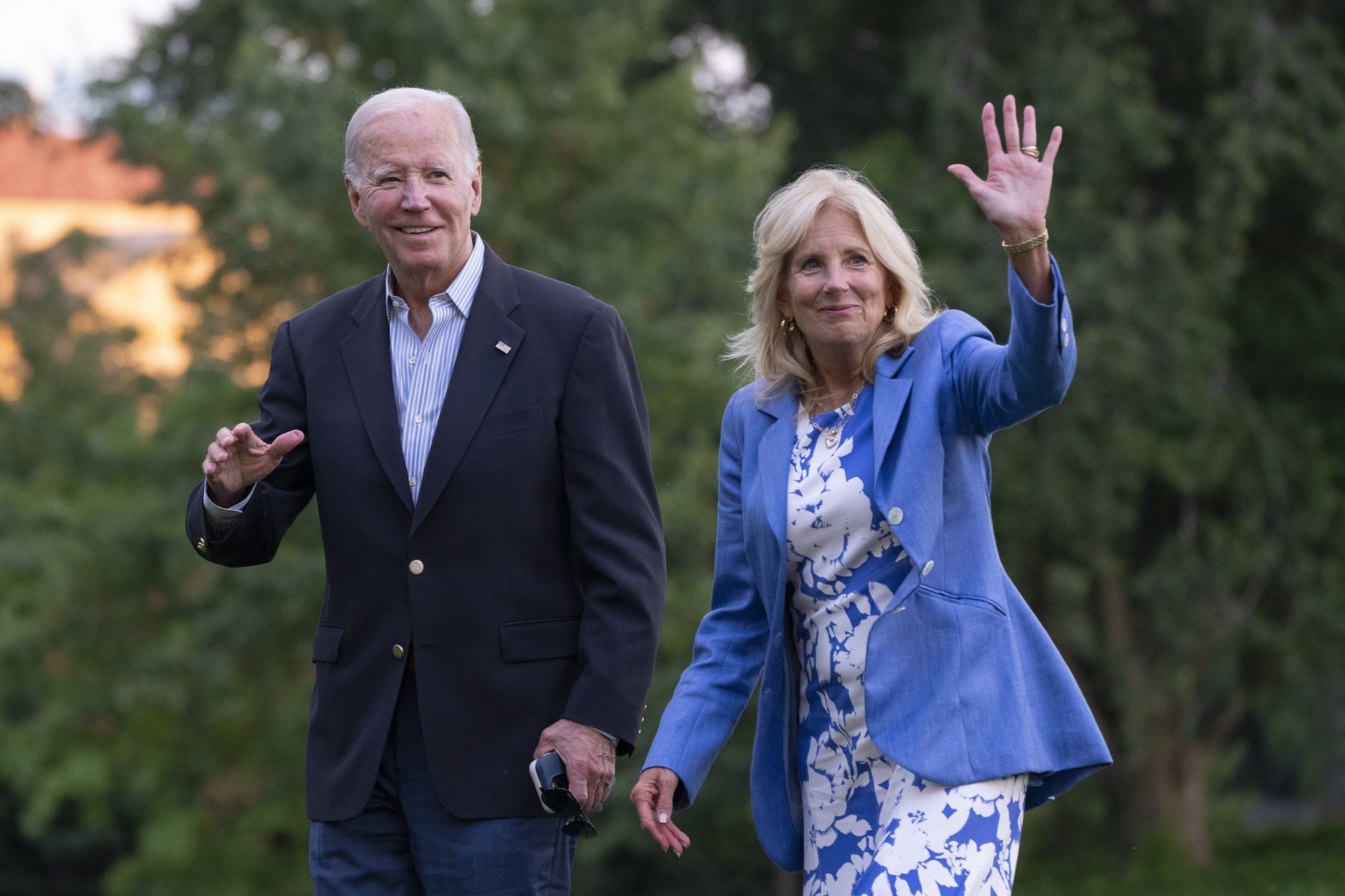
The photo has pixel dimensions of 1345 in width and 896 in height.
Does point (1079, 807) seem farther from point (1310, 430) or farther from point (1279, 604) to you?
point (1310, 430)

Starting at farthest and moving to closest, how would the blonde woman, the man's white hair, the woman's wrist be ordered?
the man's white hair
the blonde woman
the woman's wrist

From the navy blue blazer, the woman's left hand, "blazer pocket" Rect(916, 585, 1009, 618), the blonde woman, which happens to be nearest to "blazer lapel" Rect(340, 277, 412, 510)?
the navy blue blazer

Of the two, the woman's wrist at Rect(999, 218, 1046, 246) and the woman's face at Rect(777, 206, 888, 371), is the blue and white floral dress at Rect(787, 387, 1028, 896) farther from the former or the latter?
the woman's wrist at Rect(999, 218, 1046, 246)

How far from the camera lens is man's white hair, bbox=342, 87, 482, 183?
11.3 feet

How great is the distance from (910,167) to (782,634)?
11381 mm

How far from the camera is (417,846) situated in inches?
130

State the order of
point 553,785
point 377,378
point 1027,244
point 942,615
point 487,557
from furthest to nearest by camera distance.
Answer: point 377,378 → point 487,557 → point 553,785 → point 942,615 → point 1027,244

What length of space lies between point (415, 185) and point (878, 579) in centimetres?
122

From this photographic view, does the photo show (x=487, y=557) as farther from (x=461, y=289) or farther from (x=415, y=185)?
(x=415, y=185)

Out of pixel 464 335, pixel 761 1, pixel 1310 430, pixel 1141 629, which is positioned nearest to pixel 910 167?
pixel 761 1

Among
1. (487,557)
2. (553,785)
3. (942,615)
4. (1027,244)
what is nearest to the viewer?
(1027,244)

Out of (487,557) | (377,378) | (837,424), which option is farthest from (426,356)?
(837,424)

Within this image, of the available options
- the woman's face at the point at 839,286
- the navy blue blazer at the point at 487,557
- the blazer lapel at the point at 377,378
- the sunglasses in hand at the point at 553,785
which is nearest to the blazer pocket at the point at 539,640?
the navy blue blazer at the point at 487,557

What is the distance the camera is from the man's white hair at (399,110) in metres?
3.44
